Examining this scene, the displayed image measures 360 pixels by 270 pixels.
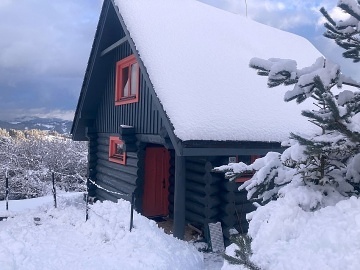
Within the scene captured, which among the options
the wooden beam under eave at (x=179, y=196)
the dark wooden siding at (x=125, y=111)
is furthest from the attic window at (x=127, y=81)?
the wooden beam under eave at (x=179, y=196)

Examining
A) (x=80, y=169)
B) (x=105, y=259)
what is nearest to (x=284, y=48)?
(x=105, y=259)

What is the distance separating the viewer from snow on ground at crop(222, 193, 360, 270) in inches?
95.9

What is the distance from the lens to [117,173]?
10508 millimetres

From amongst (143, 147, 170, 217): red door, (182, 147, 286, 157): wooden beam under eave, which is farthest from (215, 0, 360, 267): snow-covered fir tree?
(143, 147, 170, 217): red door

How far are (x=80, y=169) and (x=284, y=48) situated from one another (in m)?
17.5

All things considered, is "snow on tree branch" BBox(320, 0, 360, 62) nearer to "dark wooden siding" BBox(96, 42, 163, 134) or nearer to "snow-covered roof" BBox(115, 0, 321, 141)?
"snow-covered roof" BBox(115, 0, 321, 141)

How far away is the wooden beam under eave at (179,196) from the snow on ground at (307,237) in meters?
3.74

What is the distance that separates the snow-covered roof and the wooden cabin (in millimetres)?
31

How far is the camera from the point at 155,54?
7.80m

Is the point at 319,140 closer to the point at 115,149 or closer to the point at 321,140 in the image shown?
the point at 321,140

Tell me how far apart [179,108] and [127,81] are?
386 centimetres

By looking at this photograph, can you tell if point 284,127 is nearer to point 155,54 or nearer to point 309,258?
point 155,54

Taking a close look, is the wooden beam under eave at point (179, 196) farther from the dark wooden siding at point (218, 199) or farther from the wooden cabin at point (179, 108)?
the dark wooden siding at point (218, 199)

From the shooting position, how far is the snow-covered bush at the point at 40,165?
20.0 m
